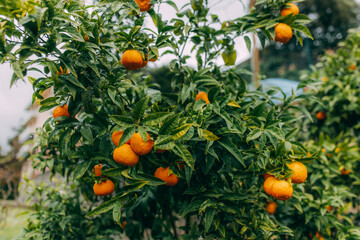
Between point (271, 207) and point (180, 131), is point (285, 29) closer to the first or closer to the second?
point (180, 131)

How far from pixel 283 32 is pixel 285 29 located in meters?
0.02

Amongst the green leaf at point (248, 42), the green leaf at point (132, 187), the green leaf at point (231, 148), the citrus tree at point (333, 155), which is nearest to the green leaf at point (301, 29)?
the green leaf at point (248, 42)

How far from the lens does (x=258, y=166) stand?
1.16 metres

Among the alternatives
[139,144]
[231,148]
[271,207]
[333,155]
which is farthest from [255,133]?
[333,155]

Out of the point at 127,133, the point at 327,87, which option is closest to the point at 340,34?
the point at 327,87

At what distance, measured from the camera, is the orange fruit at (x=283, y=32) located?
50.0 inches

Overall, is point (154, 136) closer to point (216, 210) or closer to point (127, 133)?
point (127, 133)

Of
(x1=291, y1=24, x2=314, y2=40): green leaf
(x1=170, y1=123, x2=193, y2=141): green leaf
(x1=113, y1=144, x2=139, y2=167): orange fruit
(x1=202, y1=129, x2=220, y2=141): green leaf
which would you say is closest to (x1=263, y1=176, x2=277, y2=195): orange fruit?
(x1=202, y1=129, x2=220, y2=141): green leaf

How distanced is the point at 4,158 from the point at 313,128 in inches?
169

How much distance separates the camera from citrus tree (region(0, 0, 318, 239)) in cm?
97

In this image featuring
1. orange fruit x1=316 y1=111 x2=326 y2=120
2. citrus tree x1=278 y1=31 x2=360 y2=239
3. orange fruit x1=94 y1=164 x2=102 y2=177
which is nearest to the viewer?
orange fruit x1=94 y1=164 x2=102 y2=177

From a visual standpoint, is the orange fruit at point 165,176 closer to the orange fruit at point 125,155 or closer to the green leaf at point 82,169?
the orange fruit at point 125,155

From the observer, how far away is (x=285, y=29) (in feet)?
4.17

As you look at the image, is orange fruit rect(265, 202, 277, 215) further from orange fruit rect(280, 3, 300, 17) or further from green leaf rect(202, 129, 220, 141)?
orange fruit rect(280, 3, 300, 17)
